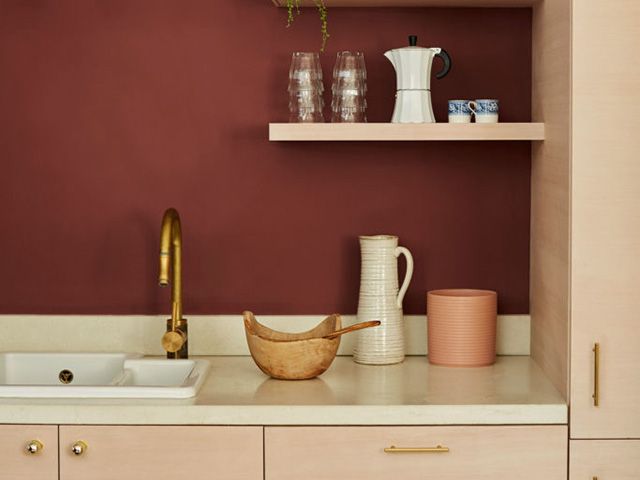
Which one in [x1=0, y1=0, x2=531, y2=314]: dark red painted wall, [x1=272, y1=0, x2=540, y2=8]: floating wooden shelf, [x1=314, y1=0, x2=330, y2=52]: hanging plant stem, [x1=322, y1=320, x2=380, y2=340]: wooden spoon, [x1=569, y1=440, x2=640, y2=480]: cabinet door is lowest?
[x1=569, y1=440, x2=640, y2=480]: cabinet door

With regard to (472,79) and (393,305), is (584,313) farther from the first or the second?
(472,79)

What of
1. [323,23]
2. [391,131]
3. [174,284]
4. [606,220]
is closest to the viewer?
[606,220]

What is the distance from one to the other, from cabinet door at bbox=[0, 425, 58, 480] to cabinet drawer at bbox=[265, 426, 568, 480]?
47 cm

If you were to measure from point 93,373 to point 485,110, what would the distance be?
1235 millimetres

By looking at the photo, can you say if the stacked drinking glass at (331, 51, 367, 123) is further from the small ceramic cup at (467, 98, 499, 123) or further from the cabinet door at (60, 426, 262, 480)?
the cabinet door at (60, 426, 262, 480)

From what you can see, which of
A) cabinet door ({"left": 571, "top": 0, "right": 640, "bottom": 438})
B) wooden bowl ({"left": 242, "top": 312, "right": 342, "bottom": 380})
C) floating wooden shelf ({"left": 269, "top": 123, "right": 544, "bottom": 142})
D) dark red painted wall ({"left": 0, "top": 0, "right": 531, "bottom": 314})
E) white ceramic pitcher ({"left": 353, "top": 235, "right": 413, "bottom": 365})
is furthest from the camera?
dark red painted wall ({"left": 0, "top": 0, "right": 531, "bottom": 314})

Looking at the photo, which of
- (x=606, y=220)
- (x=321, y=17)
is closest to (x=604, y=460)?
(x=606, y=220)

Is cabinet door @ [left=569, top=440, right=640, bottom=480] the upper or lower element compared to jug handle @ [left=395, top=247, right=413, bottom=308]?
lower

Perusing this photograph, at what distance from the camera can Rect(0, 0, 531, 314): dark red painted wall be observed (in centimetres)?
294

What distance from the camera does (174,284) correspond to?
9.26 feet

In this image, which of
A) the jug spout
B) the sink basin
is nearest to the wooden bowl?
the sink basin

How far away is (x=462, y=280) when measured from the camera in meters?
2.98

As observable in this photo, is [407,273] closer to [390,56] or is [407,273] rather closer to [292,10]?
[390,56]

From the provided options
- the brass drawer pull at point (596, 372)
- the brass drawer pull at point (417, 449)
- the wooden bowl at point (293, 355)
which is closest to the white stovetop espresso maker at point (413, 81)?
the wooden bowl at point (293, 355)
